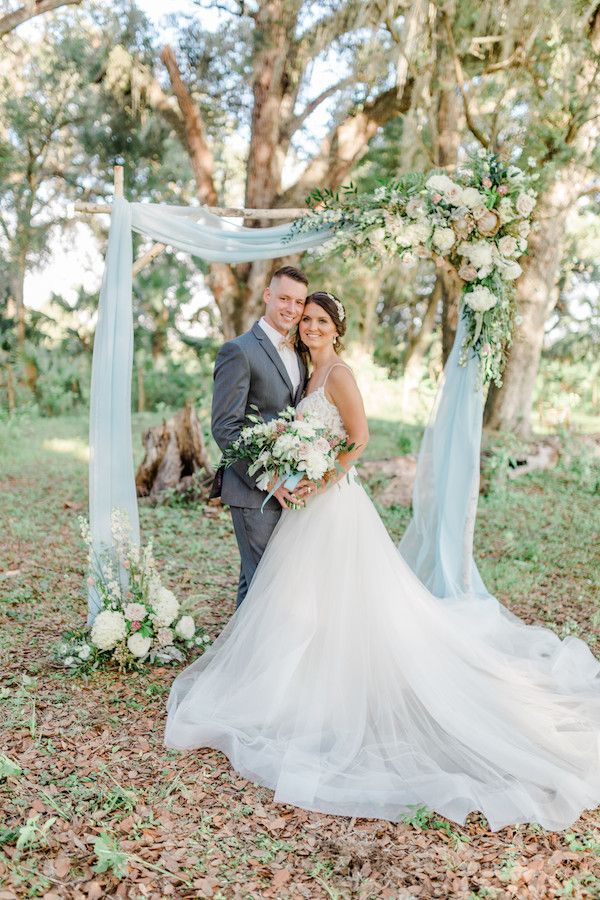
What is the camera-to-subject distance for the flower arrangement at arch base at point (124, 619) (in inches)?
166

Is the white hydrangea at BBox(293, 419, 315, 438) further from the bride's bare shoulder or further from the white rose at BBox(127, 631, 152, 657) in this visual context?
the white rose at BBox(127, 631, 152, 657)

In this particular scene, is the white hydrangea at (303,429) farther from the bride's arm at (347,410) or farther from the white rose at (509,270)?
the white rose at (509,270)

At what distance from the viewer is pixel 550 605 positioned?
222 inches

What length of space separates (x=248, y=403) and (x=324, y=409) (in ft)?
1.54

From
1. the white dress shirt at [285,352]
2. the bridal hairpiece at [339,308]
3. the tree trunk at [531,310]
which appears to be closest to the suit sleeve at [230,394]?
the white dress shirt at [285,352]

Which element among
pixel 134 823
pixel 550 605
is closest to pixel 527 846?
pixel 134 823

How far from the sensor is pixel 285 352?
166 inches

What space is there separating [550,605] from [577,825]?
2816mm

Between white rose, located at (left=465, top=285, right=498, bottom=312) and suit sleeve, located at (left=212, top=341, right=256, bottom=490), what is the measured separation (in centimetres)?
156

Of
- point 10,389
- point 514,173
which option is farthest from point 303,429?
point 10,389

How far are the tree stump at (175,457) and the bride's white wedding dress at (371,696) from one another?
4.65 meters

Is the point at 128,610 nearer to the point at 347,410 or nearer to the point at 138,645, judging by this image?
the point at 138,645

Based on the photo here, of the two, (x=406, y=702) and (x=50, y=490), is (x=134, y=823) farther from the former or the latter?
(x=50, y=490)

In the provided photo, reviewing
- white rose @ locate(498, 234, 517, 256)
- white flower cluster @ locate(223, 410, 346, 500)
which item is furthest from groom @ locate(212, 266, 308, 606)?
white rose @ locate(498, 234, 517, 256)
